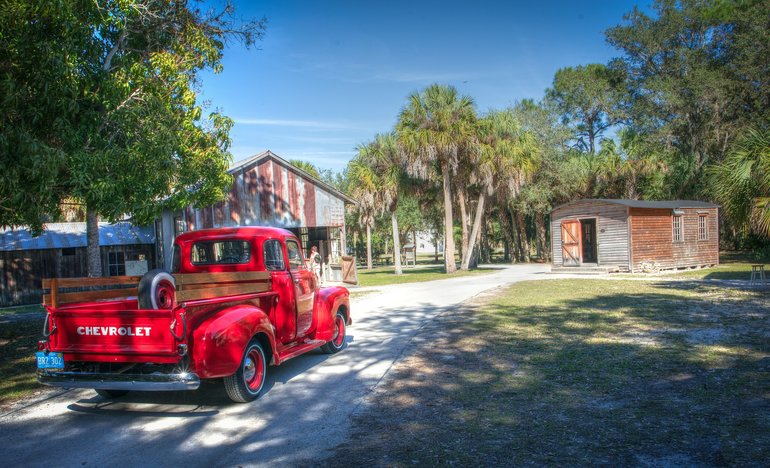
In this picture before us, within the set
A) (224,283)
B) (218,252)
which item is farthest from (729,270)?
(224,283)

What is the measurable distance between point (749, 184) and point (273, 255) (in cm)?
1194

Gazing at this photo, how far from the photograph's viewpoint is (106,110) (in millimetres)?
10344

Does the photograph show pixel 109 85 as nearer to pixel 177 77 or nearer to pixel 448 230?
pixel 177 77

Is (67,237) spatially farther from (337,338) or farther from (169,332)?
(169,332)

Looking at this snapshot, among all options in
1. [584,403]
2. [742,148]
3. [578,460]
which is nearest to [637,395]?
[584,403]

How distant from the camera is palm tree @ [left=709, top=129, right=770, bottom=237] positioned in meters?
13.0

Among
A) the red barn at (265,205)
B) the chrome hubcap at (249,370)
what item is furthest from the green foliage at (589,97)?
the chrome hubcap at (249,370)

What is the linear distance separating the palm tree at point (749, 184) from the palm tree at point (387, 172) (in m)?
19.1

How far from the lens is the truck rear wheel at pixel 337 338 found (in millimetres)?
8994

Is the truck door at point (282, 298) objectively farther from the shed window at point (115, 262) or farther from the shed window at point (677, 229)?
the shed window at point (677, 229)

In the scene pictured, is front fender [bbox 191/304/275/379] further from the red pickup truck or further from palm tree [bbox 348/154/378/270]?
palm tree [bbox 348/154/378/270]

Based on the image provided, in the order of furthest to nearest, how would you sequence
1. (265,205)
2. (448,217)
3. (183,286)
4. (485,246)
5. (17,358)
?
1. (485,246)
2. (448,217)
3. (265,205)
4. (17,358)
5. (183,286)

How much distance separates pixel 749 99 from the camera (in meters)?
35.6

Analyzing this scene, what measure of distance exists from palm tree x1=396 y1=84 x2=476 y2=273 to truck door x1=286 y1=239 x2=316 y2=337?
20606 millimetres
